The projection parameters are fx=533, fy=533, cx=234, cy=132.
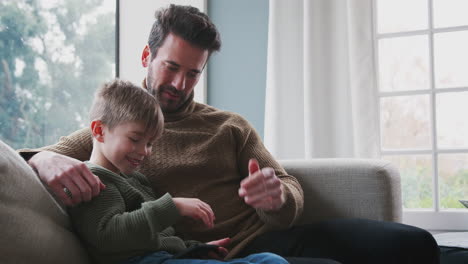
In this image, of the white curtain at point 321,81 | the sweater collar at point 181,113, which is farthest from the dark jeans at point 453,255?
the sweater collar at point 181,113

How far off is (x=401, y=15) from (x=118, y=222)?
7.04 feet

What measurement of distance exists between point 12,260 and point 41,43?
1909 mm

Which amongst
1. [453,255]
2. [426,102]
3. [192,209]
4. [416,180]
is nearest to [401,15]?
[426,102]

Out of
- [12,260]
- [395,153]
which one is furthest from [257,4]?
[12,260]

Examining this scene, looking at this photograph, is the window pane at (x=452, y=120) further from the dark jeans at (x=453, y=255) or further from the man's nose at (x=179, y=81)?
the man's nose at (x=179, y=81)

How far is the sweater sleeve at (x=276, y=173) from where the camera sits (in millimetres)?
1449

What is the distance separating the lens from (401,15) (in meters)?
2.74

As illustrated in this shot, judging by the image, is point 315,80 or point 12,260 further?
point 315,80

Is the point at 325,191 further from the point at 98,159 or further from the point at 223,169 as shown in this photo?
the point at 98,159

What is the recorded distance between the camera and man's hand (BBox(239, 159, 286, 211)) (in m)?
1.15

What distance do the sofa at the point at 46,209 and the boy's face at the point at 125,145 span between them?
0.57 ft

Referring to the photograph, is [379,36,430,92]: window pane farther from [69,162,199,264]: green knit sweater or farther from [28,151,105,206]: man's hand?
[28,151,105,206]: man's hand

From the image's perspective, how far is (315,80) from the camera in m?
2.58

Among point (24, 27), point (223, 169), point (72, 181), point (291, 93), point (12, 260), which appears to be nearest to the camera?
point (12, 260)
